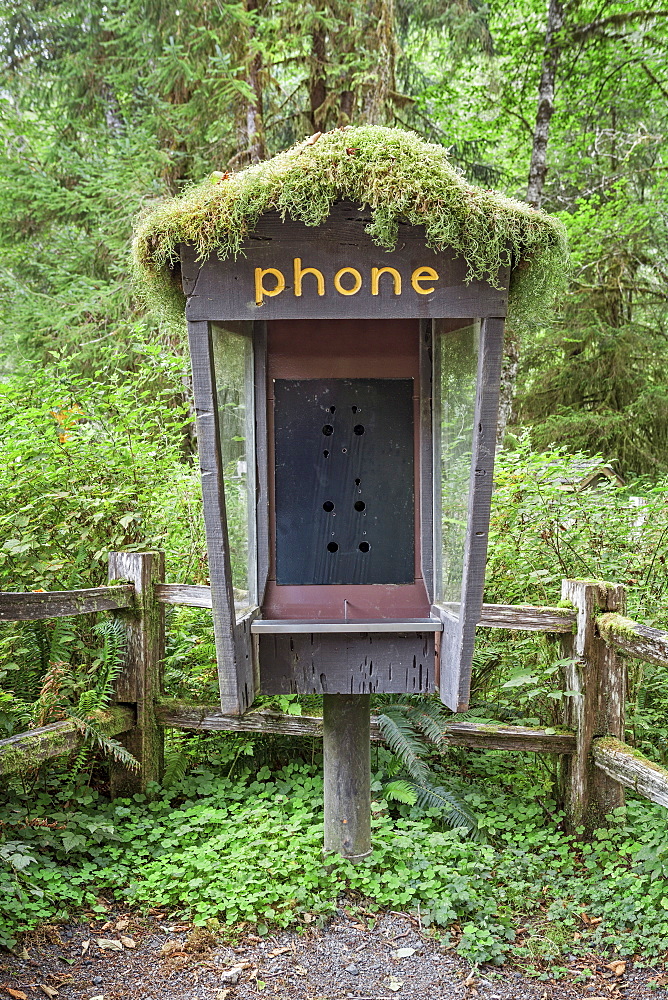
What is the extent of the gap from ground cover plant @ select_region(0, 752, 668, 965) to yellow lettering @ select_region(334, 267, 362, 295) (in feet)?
7.73

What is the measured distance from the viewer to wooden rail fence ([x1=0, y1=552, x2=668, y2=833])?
11.5 ft

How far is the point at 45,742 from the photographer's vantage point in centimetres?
333

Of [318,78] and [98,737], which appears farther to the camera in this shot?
[318,78]

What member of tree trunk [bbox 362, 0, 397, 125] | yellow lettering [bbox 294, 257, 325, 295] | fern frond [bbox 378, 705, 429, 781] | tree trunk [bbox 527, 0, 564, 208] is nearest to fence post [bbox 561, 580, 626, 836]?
fern frond [bbox 378, 705, 429, 781]

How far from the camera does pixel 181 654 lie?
4.39 meters

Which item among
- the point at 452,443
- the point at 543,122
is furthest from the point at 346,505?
the point at 543,122

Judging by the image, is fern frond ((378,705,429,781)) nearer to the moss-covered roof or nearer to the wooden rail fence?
the wooden rail fence

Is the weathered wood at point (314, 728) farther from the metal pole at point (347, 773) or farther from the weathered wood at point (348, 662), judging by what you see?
the weathered wood at point (348, 662)

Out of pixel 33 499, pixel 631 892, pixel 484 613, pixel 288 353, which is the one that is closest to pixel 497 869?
pixel 631 892

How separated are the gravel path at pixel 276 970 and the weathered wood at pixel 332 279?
8.00 ft

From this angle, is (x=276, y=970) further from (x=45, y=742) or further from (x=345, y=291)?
(x=345, y=291)

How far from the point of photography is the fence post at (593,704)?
150 inches

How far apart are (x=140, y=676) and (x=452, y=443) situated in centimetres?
238

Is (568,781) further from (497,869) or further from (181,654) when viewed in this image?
(181,654)
